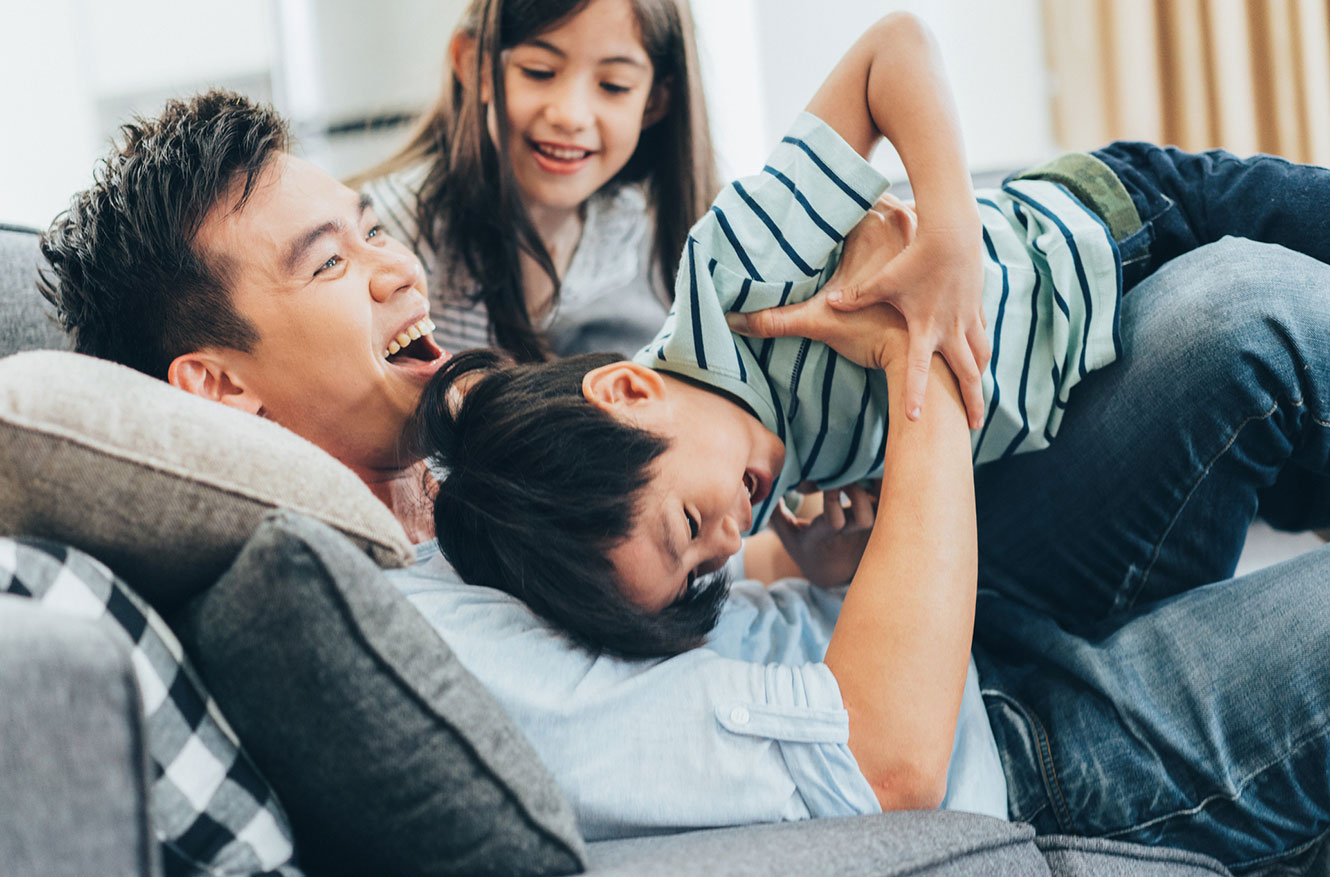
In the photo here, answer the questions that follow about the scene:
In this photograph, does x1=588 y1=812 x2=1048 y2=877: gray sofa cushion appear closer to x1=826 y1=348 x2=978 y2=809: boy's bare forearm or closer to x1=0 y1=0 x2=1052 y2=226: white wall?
x1=826 y1=348 x2=978 y2=809: boy's bare forearm

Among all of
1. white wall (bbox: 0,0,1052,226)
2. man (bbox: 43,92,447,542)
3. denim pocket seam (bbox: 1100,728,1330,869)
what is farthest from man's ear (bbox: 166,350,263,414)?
white wall (bbox: 0,0,1052,226)

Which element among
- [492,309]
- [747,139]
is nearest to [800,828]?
[492,309]

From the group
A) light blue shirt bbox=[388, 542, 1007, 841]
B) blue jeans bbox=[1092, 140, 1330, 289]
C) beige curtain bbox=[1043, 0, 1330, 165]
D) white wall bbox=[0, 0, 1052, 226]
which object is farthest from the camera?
white wall bbox=[0, 0, 1052, 226]

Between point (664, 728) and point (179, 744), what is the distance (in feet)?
1.06

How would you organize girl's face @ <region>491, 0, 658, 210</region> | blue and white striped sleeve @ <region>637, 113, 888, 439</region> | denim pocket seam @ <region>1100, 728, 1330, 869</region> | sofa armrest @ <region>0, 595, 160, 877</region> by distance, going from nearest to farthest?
sofa armrest @ <region>0, 595, 160, 877</region>, denim pocket seam @ <region>1100, 728, 1330, 869</region>, blue and white striped sleeve @ <region>637, 113, 888, 439</region>, girl's face @ <region>491, 0, 658, 210</region>

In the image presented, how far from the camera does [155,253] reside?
3.38 feet

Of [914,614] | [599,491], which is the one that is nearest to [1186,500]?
[914,614]

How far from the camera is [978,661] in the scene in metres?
1.05

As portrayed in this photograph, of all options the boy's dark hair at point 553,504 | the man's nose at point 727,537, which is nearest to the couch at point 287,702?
the boy's dark hair at point 553,504

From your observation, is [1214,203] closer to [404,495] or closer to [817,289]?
[817,289]

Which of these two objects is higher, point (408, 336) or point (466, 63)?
point (466, 63)

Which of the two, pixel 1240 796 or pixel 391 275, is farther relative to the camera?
pixel 391 275

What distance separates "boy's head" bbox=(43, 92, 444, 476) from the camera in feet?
3.40

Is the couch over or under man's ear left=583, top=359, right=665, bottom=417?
under
